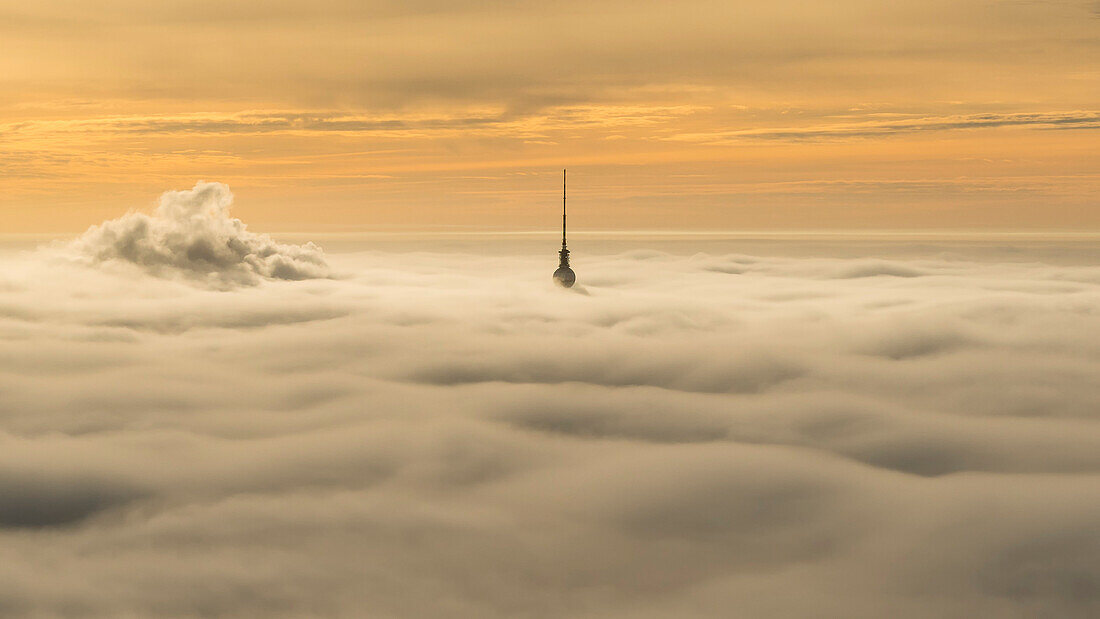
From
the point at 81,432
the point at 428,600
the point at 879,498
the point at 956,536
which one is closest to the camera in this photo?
the point at 428,600

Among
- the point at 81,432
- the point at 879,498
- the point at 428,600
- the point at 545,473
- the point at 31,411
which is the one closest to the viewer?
the point at 428,600

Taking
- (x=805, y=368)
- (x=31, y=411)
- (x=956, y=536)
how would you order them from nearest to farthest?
(x=956, y=536)
(x=31, y=411)
(x=805, y=368)

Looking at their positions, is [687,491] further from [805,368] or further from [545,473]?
[805,368]

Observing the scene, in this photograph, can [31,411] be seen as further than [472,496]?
Yes

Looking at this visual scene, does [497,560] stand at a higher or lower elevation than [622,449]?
higher

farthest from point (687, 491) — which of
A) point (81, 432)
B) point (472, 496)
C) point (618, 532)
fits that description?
point (81, 432)

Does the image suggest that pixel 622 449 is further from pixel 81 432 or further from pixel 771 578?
Answer: pixel 81 432

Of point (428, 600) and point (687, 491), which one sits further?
point (687, 491)

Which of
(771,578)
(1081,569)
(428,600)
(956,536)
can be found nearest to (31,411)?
(428,600)

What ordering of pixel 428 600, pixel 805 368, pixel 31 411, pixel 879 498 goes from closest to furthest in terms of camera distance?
pixel 428 600 < pixel 879 498 < pixel 31 411 < pixel 805 368
